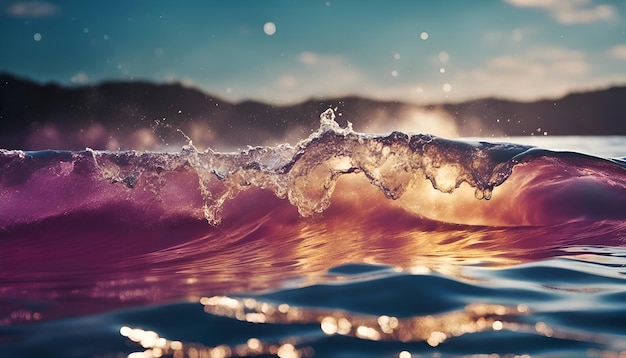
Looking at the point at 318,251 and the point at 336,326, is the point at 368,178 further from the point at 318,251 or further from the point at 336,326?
the point at 336,326

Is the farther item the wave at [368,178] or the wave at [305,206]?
the wave at [368,178]

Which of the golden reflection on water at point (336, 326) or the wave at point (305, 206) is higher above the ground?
the wave at point (305, 206)

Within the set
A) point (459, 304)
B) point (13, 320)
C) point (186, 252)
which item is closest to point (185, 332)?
point (13, 320)

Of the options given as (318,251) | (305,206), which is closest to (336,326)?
(318,251)

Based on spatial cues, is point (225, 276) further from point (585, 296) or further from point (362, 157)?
point (362, 157)

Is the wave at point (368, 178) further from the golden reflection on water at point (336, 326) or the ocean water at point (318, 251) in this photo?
the golden reflection on water at point (336, 326)

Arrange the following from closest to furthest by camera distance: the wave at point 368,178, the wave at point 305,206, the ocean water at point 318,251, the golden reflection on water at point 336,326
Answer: the golden reflection on water at point 336,326, the ocean water at point 318,251, the wave at point 305,206, the wave at point 368,178

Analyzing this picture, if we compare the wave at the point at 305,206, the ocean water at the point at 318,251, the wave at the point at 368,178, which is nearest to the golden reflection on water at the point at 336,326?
the ocean water at the point at 318,251

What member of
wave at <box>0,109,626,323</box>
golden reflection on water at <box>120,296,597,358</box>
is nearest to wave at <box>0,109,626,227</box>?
wave at <box>0,109,626,323</box>
